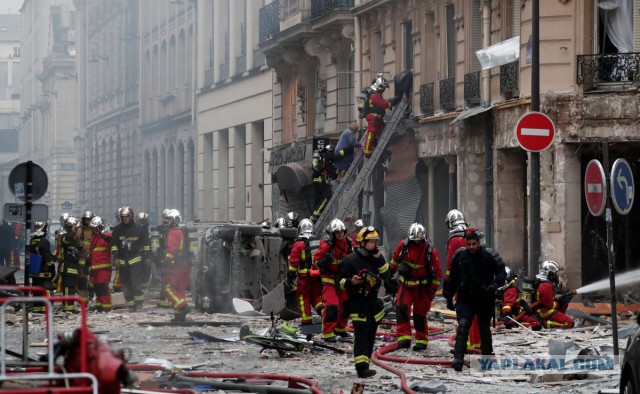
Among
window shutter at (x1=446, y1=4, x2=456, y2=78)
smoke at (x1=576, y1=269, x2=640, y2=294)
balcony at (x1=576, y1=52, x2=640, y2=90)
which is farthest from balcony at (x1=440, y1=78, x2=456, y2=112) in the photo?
smoke at (x1=576, y1=269, x2=640, y2=294)

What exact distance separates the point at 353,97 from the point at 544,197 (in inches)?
472

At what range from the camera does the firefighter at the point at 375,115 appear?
29375 mm

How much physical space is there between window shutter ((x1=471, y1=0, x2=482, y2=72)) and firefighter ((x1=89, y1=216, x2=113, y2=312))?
26.1ft

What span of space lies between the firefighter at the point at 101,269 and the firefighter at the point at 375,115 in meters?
7.13

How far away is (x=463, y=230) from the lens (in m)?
17.9

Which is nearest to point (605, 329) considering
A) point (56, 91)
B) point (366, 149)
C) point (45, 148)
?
point (366, 149)

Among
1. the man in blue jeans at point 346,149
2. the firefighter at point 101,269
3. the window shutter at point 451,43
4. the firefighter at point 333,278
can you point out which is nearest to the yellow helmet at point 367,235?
the firefighter at point 333,278

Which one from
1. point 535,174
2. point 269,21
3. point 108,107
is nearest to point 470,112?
point 535,174

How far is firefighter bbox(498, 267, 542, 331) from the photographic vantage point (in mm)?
19078

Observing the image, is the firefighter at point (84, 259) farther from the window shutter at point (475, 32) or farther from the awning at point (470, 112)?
the window shutter at point (475, 32)

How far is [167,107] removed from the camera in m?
59.8

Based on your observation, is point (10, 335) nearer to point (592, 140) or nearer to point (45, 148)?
point (592, 140)

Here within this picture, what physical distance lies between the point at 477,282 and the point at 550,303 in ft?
14.3

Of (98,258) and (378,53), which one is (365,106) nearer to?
(378,53)
